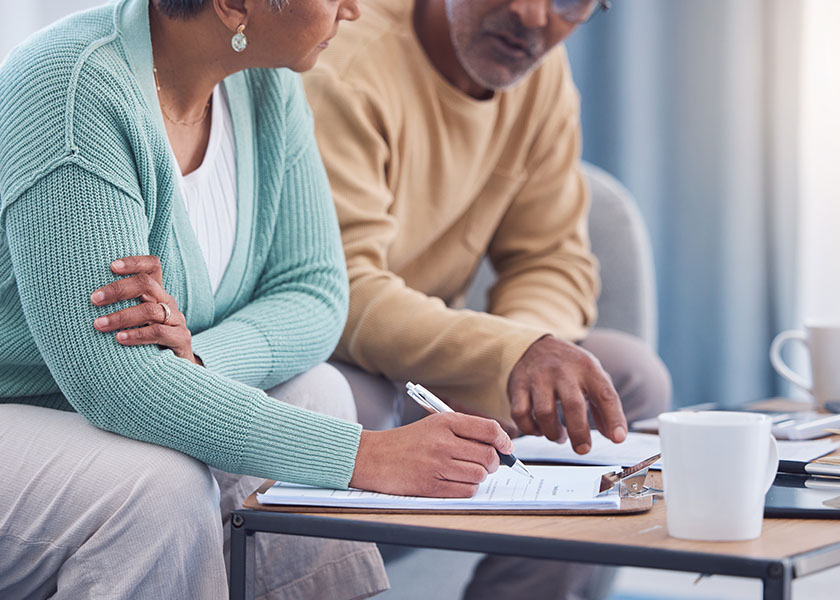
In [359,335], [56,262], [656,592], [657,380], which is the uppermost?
[56,262]

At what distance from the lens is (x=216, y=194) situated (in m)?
1.10

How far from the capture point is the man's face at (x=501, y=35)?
1.55 meters

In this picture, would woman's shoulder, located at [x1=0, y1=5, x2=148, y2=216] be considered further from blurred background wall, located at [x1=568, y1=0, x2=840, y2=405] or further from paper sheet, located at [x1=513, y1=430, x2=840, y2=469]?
blurred background wall, located at [x1=568, y1=0, x2=840, y2=405]

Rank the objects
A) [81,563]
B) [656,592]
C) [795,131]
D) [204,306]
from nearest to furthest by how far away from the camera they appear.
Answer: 1. [81,563]
2. [204,306]
3. [656,592]
4. [795,131]

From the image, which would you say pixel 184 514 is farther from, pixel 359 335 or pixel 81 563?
pixel 359 335

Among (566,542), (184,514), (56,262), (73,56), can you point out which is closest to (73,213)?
(56,262)

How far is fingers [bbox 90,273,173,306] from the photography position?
2.77 feet

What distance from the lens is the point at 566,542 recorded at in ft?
2.26

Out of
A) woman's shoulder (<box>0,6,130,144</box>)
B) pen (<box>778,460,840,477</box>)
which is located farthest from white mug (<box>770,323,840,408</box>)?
woman's shoulder (<box>0,6,130,144</box>)

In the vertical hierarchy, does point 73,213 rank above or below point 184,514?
above

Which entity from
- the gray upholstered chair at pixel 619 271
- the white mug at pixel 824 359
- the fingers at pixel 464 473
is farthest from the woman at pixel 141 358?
the gray upholstered chair at pixel 619 271

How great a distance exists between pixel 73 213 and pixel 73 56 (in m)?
0.16

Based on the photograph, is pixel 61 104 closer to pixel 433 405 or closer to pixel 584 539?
pixel 433 405

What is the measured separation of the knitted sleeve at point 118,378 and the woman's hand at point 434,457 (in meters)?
0.02
